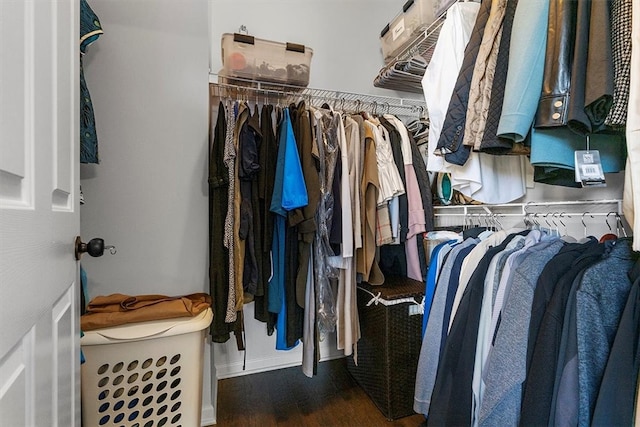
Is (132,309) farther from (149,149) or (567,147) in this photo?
(567,147)

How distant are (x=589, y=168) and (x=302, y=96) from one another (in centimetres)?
143

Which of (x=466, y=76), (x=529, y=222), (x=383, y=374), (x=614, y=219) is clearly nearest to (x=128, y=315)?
(x=383, y=374)

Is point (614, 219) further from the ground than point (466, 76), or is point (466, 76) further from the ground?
point (466, 76)

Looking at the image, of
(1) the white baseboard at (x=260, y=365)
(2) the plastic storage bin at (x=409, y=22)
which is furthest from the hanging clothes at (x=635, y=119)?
(1) the white baseboard at (x=260, y=365)

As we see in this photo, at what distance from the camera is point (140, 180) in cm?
125

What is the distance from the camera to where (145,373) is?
1.07 meters

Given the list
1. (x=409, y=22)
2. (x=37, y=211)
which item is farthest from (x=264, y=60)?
(x=37, y=211)

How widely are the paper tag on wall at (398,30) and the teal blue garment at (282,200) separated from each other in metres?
0.91

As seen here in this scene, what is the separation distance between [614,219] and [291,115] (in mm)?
1315

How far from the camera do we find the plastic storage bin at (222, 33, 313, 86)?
1.50 metres

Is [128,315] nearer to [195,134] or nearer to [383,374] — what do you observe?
[195,134]

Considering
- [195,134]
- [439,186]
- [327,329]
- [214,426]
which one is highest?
[195,134]

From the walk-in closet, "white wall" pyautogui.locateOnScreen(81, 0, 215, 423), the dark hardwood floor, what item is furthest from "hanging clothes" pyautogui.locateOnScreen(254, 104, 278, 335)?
the dark hardwood floor

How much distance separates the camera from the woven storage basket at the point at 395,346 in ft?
4.83
